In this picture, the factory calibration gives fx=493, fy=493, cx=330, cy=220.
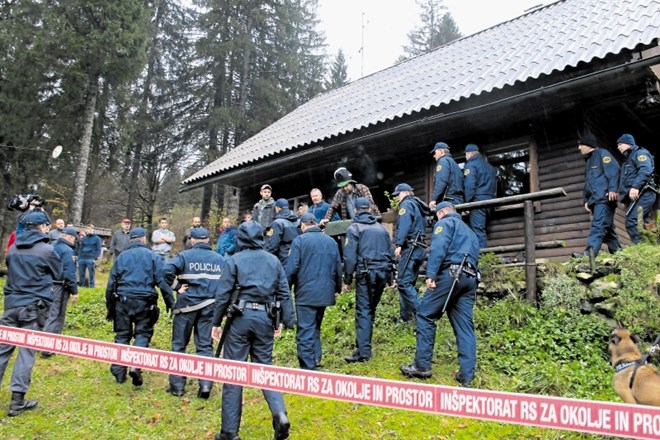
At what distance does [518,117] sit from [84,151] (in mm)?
14261

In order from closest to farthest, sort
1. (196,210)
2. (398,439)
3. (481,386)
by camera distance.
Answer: (398,439), (481,386), (196,210)

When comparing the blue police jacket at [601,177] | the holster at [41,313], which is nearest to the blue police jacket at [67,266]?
the holster at [41,313]

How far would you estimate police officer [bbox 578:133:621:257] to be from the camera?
6930 millimetres

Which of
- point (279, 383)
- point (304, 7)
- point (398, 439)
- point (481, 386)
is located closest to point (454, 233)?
point (481, 386)

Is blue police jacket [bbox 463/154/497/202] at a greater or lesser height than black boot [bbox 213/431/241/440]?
greater

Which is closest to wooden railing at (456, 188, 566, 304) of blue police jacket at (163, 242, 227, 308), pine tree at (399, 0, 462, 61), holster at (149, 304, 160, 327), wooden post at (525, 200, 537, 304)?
wooden post at (525, 200, 537, 304)

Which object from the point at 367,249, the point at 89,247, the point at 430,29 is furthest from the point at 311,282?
the point at 430,29

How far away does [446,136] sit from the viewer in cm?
1012

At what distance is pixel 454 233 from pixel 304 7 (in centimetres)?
2636

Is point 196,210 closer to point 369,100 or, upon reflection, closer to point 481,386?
point 369,100

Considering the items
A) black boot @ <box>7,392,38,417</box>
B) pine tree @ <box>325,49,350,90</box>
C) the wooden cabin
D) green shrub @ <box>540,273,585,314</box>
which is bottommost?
Result: black boot @ <box>7,392,38,417</box>

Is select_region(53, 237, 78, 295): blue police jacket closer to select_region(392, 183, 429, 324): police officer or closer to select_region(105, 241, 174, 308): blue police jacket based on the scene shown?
select_region(105, 241, 174, 308): blue police jacket

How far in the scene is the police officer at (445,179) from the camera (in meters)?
7.56

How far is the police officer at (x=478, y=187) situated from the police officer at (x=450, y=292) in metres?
2.60
